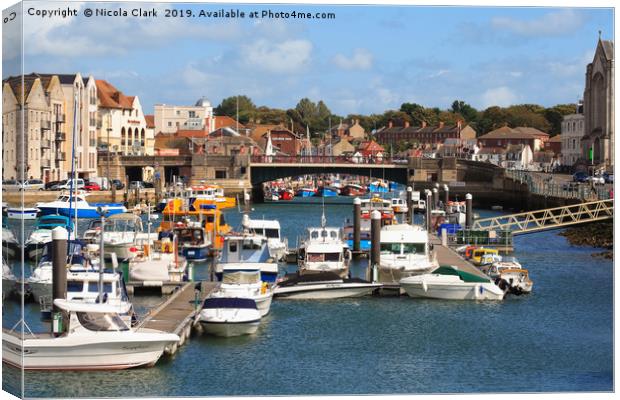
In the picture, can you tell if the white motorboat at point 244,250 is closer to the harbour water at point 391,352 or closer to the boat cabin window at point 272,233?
the harbour water at point 391,352

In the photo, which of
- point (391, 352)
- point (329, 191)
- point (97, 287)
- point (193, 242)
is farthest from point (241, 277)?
point (329, 191)

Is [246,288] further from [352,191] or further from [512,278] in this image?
[352,191]

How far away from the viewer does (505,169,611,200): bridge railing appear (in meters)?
60.2

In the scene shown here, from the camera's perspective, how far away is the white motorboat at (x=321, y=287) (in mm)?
34000

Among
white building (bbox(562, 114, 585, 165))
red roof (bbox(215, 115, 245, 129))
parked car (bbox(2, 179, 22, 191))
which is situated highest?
red roof (bbox(215, 115, 245, 129))

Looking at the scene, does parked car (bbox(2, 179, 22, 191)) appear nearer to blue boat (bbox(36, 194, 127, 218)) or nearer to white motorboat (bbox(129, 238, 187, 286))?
white motorboat (bbox(129, 238, 187, 286))

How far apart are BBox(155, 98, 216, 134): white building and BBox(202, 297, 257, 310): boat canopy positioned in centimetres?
10217

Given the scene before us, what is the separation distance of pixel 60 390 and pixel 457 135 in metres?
127

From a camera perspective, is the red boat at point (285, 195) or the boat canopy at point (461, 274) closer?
the boat canopy at point (461, 274)

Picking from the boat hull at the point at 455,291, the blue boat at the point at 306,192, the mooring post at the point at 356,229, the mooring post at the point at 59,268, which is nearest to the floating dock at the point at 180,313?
the mooring post at the point at 59,268

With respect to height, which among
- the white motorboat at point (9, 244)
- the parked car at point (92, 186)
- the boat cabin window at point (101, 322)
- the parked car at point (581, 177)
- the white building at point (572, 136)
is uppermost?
the white building at point (572, 136)

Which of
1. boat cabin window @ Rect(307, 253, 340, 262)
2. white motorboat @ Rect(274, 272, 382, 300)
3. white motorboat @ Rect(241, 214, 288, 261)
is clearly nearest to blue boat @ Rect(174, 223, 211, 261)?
white motorboat @ Rect(241, 214, 288, 261)

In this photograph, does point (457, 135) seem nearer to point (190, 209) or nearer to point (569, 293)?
point (190, 209)

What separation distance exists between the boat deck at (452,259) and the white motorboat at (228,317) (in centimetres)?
1021
